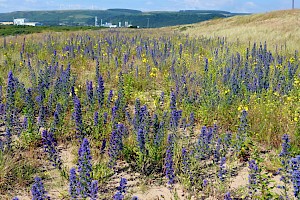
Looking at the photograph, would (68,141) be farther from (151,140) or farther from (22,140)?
(151,140)

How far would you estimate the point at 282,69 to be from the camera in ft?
22.1

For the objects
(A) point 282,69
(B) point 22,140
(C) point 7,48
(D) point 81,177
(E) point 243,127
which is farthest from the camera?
(C) point 7,48

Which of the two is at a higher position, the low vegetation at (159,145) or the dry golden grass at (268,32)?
the dry golden grass at (268,32)

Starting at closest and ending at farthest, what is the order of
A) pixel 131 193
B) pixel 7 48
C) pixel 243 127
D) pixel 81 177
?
pixel 81 177 < pixel 131 193 < pixel 243 127 < pixel 7 48

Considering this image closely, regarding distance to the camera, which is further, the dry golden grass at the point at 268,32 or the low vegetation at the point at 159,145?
the dry golden grass at the point at 268,32

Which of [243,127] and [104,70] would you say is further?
[104,70]

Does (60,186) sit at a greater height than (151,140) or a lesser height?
lesser

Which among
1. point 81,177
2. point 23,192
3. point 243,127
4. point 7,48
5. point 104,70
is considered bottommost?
point 23,192

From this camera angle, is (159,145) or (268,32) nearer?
(159,145)

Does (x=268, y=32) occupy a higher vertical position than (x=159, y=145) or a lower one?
higher

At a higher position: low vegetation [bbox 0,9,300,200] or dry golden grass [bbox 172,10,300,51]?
dry golden grass [bbox 172,10,300,51]

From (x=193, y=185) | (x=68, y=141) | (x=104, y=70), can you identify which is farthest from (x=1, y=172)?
(x=104, y=70)

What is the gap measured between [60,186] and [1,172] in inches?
24.2

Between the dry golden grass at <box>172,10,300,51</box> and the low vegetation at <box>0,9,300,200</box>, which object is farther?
the dry golden grass at <box>172,10,300,51</box>
